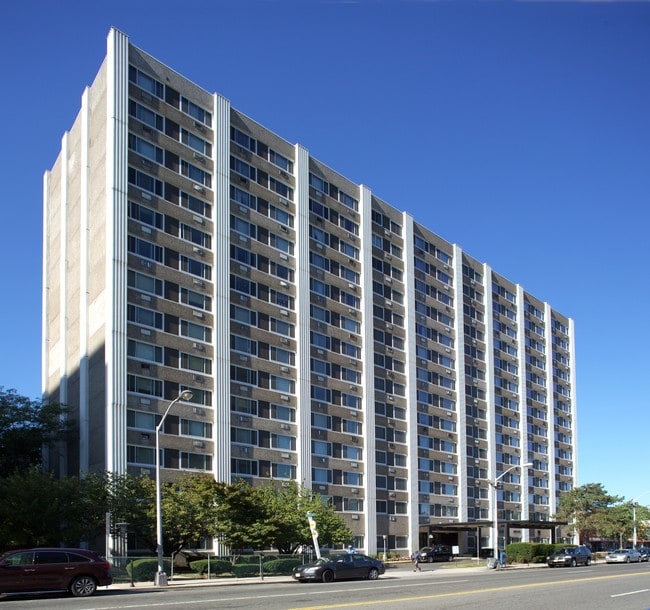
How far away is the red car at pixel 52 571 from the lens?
1080 inches

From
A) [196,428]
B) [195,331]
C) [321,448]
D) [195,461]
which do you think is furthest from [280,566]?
[321,448]

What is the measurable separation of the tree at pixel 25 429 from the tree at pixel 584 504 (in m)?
71.0

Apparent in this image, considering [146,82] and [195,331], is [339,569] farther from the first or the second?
[146,82]

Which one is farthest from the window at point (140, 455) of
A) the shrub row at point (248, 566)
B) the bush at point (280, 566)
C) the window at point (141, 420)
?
the bush at point (280, 566)

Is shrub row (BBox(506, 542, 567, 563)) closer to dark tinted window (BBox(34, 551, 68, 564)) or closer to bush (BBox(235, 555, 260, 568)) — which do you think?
bush (BBox(235, 555, 260, 568))

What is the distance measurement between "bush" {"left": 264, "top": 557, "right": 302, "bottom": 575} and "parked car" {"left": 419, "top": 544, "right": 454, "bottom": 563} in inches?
1133

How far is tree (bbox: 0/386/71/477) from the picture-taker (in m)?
60.4

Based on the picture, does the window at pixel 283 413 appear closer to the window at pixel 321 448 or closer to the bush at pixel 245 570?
the window at pixel 321 448

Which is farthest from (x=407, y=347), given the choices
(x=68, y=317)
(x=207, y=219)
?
(x=68, y=317)

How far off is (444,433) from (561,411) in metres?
38.0

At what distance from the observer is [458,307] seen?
98.1 metres

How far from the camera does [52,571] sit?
28234 mm

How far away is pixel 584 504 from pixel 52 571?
92731 mm

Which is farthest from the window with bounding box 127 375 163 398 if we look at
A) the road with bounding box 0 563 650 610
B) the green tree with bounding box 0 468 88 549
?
the road with bounding box 0 563 650 610
